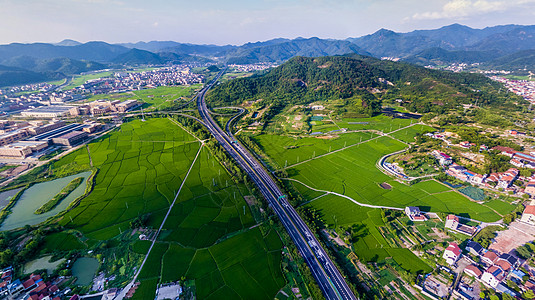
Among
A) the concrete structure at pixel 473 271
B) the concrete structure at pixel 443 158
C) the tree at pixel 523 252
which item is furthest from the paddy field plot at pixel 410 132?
the concrete structure at pixel 473 271

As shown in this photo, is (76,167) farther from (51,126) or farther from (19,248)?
(51,126)

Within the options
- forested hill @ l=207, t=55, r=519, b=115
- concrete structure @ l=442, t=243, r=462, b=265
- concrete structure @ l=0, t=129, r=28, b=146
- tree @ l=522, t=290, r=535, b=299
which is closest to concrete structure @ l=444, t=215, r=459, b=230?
concrete structure @ l=442, t=243, r=462, b=265

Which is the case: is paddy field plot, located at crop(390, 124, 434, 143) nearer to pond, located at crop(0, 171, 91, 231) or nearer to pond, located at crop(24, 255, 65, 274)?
pond, located at crop(24, 255, 65, 274)

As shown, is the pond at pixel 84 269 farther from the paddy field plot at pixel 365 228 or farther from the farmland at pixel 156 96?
the farmland at pixel 156 96

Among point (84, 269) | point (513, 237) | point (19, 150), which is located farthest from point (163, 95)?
point (513, 237)

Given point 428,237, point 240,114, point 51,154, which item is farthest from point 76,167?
point 428,237

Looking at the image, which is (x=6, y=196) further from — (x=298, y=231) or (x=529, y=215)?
(x=529, y=215)

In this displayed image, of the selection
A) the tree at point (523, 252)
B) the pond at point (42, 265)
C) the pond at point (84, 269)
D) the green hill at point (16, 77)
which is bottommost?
the tree at point (523, 252)
